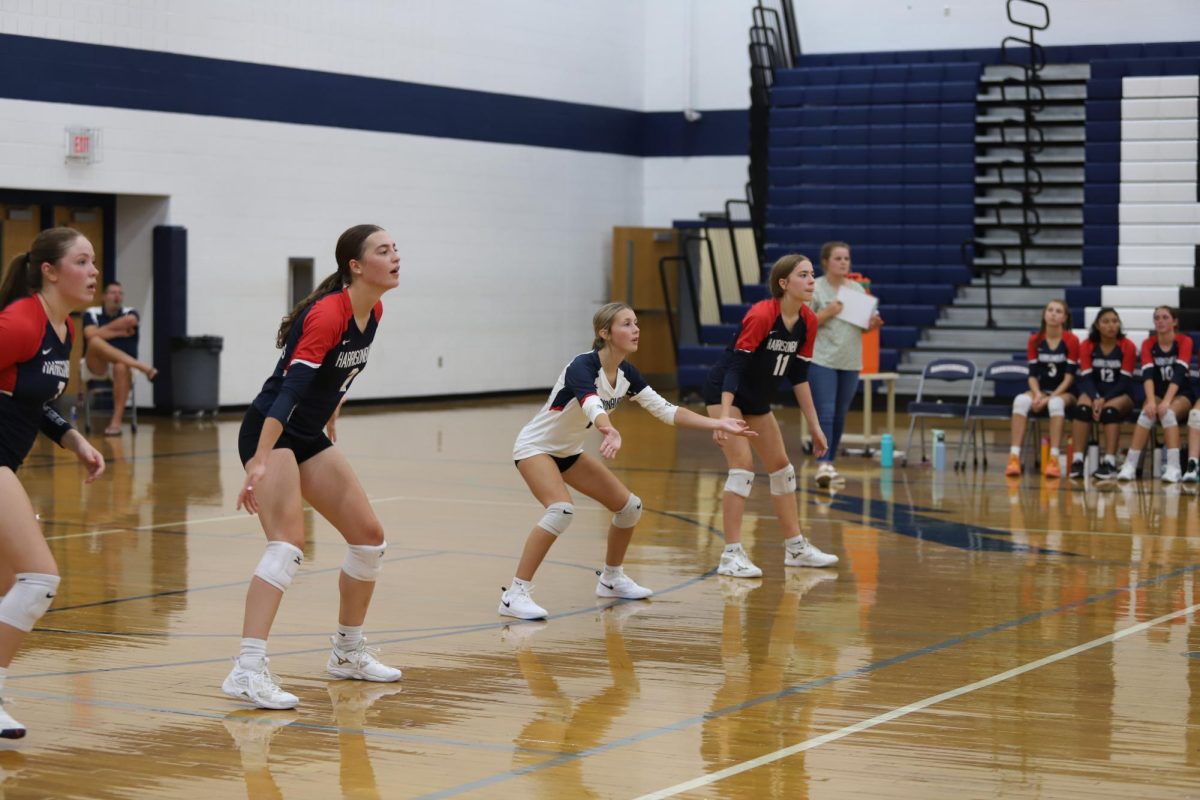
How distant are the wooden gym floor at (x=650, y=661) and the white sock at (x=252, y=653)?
0.17 meters

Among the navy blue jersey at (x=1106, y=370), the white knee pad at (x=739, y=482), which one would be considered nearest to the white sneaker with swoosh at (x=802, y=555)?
the white knee pad at (x=739, y=482)

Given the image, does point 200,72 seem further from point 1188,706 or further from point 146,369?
point 1188,706

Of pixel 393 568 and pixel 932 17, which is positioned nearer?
pixel 393 568

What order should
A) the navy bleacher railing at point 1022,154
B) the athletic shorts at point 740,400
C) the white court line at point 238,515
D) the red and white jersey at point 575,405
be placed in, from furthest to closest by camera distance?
the navy bleacher railing at point 1022,154, the white court line at point 238,515, the athletic shorts at point 740,400, the red and white jersey at point 575,405

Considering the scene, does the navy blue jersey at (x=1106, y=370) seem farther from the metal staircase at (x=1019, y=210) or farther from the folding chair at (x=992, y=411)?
the metal staircase at (x=1019, y=210)

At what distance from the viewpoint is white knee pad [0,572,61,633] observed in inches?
205

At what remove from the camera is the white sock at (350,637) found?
6.18 metres

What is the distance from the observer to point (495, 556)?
9.38 m

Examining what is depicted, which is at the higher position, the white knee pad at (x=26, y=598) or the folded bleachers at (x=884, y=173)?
the folded bleachers at (x=884, y=173)

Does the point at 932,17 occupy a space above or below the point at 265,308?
above

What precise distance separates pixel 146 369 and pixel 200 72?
4256mm

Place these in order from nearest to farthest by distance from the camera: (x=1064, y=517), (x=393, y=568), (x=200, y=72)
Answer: (x=393, y=568)
(x=1064, y=517)
(x=200, y=72)

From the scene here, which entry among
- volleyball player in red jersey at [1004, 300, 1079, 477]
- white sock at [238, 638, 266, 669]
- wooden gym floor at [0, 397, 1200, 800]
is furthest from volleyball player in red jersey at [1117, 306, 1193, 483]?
white sock at [238, 638, 266, 669]

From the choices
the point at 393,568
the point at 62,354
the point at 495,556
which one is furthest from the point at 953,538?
the point at 62,354
